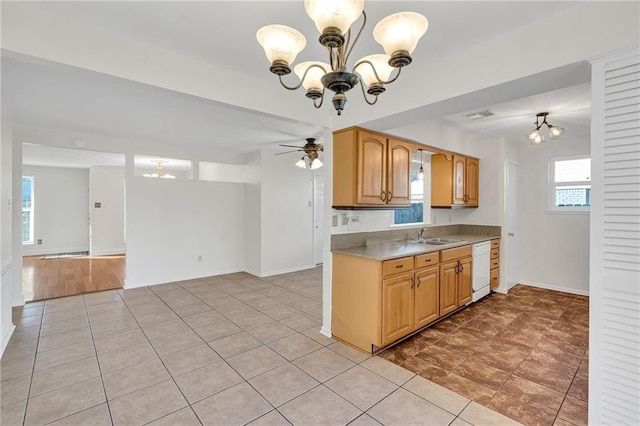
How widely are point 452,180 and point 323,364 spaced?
131 inches

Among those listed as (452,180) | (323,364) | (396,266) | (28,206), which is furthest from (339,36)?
(28,206)

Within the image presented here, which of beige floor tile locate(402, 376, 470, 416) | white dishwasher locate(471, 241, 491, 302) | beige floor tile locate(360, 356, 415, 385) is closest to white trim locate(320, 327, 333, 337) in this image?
beige floor tile locate(360, 356, 415, 385)

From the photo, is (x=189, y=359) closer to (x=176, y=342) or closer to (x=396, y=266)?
(x=176, y=342)

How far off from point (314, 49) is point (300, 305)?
3.20 meters

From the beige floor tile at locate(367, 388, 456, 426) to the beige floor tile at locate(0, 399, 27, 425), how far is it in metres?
2.31

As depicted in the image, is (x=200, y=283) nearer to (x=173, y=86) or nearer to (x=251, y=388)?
(x=251, y=388)

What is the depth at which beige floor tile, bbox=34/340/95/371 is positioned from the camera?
99.9 inches

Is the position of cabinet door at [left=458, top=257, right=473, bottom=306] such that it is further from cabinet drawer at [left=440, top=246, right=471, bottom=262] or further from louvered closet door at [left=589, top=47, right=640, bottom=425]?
louvered closet door at [left=589, top=47, right=640, bottom=425]

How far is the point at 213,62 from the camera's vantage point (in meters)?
2.22

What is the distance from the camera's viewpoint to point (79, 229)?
8656mm

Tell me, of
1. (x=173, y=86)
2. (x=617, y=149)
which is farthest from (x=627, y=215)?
(x=173, y=86)

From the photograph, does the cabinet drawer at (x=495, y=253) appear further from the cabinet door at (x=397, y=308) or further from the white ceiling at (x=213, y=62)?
the cabinet door at (x=397, y=308)

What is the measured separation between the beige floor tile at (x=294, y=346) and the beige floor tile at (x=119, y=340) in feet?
4.65

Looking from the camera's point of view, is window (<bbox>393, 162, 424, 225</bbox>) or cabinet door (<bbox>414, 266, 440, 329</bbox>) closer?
cabinet door (<bbox>414, 266, 440, 329</bbox>)
